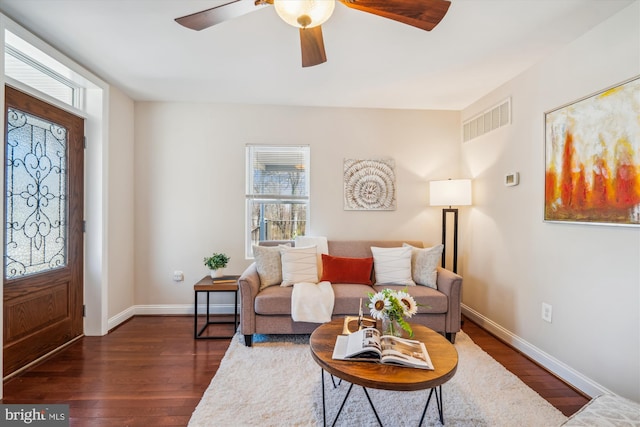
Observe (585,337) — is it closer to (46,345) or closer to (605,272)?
(605,272)

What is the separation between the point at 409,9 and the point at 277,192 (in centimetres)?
258

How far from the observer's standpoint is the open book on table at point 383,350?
5.01 ft

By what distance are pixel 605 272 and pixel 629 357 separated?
0.51 metres

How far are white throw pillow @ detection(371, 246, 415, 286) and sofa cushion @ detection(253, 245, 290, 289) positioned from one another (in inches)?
40.8

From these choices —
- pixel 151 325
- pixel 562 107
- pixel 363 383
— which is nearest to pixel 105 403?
pixel 151 325

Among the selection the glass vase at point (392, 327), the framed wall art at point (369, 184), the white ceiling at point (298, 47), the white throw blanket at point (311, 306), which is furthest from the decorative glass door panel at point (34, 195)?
the framed wall art at point (369, 184)

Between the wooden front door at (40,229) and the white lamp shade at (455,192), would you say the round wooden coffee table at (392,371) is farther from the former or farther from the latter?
the wooden front door at (40,229)

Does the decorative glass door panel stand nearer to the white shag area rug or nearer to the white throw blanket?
the white shag area rug

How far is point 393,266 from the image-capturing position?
119 inches

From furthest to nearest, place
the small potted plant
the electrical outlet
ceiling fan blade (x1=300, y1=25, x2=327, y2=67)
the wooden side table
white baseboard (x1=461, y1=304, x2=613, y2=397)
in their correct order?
the small potted plant
the wooden side table
the electrical outlet
white baseboard (x1=461, y1=304, x2=613, y2=397)
ceiling fan blade (x1=300, y1=25, x2=327, y2=67)

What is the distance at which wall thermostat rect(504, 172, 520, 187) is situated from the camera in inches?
106

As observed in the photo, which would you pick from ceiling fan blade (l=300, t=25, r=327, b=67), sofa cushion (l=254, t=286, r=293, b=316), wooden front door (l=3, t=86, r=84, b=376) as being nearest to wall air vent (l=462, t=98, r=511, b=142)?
ceiling fan blade (l=300, t=25, r=327, b=67)

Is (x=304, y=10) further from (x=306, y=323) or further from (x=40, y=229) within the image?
(x=40, y=229)

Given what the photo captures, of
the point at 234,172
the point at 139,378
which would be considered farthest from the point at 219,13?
the point at 139,378
